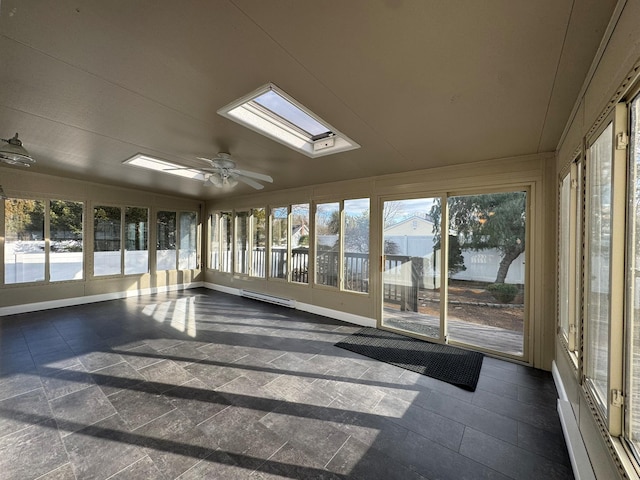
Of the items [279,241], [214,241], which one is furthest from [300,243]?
[214,241]

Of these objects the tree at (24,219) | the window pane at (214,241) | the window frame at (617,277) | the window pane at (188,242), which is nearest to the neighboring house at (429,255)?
the window frame at (617,277)

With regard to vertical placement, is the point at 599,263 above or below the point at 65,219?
below

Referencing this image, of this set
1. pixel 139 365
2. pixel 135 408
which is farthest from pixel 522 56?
pixel 139 365

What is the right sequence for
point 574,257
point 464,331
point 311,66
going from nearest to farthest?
point 311,66, point 574,257, point 464,331

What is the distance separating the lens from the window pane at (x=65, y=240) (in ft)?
16.8

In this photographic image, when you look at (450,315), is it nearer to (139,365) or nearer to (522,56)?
(522,56)

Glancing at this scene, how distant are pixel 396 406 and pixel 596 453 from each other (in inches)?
48.7

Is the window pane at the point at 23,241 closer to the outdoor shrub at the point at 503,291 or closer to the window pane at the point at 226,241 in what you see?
the window pane at the point at 226,241

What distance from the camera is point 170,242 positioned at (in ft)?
22.7

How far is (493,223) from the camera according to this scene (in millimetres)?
3408

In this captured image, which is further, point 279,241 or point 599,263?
point 279,241

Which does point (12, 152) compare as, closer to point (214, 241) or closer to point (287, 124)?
point (287, 124)

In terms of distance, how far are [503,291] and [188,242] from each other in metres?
7.20

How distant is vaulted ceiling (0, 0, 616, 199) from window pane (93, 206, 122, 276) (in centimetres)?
318
